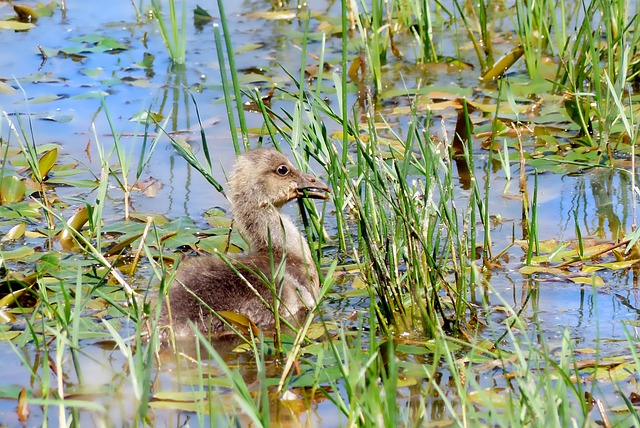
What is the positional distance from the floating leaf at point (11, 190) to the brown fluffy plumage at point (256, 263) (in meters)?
1.24

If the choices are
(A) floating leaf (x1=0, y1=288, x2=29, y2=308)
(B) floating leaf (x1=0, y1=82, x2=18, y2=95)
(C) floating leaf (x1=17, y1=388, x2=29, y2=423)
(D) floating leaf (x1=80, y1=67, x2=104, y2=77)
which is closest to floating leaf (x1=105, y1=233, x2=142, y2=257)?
(A) floating leaf (x1=0, y1=288, x2=29, y2=308)

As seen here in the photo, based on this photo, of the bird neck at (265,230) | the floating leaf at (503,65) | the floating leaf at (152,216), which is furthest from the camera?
the floating leaf at (503,65)

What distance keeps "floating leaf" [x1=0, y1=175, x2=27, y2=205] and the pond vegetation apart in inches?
0.5

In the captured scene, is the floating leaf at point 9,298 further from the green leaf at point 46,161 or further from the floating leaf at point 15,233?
the green leaf at point 46,161

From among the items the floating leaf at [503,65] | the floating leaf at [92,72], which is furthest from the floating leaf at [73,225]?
the floating leaf at [503,65]

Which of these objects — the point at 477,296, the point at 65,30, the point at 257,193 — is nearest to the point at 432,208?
the point at 477,296

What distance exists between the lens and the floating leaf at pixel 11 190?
19.7 ft

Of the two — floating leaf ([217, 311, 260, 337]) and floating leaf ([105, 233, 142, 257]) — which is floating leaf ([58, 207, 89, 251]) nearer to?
floating leaf ([105, 233, 142, 257])

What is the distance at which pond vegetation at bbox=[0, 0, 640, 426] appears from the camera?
374cm

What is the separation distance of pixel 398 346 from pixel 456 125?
8.84 ft

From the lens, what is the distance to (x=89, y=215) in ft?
17.1

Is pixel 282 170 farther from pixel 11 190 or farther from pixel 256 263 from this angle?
pixel 11 190

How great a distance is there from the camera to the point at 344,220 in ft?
16.2

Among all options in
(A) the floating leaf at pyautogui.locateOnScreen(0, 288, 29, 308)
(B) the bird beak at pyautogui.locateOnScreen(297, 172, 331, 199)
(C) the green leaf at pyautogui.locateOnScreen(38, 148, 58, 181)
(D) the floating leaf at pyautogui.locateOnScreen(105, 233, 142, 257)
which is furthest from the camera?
(C) the green leaf at pyautogui.locateOnScreen(38, 148, 58, 181)
